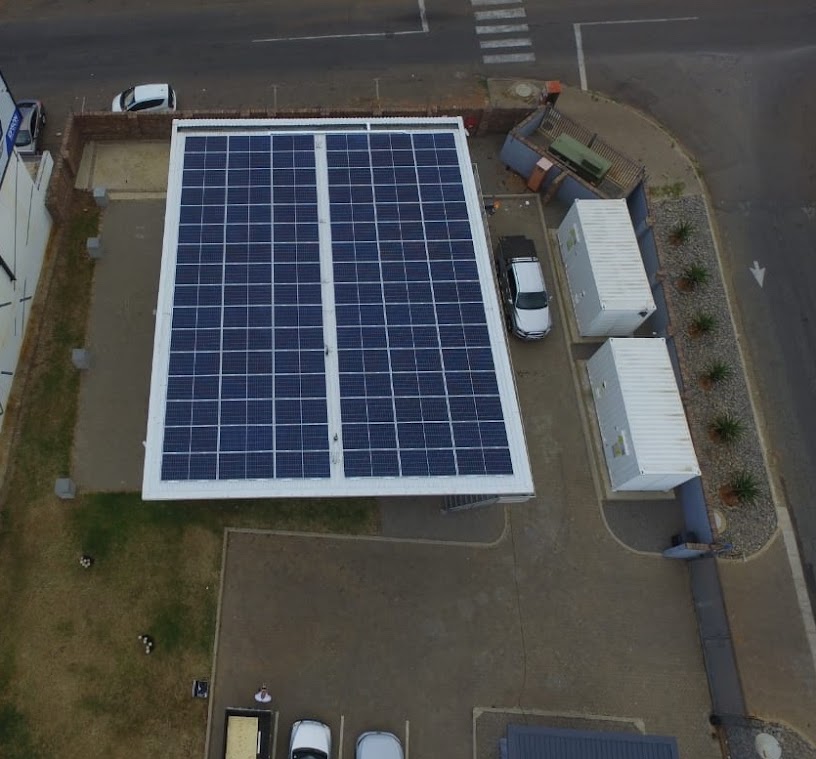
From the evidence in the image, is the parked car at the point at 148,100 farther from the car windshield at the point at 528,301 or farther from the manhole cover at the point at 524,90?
the car windshield at the point at 528,301

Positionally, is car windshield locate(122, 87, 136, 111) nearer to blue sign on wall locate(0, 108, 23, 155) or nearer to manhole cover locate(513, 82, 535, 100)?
blue sign on wall locate(0, 108, 23, 155)

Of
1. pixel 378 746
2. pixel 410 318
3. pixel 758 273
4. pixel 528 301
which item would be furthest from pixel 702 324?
pixel 378 746

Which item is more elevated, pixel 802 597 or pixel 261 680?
pixel 802 597

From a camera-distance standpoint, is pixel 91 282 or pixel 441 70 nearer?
pixel 91 282

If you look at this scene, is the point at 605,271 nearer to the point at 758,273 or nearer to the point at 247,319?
the point at 758,273

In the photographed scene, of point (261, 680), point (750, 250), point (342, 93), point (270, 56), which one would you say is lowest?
point (261, 680)

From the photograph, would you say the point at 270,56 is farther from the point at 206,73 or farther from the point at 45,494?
the point at 45,494

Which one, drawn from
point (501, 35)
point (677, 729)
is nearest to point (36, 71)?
point (501, 35)
